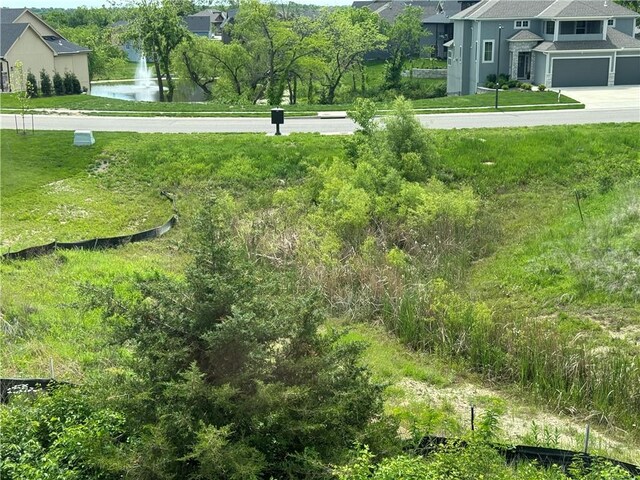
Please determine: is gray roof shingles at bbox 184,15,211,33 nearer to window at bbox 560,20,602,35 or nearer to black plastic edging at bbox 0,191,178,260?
window at bbox 560,20,602,35

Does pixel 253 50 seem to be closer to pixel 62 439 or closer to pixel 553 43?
pixel 553 43

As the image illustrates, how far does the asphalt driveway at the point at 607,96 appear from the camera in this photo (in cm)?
3213

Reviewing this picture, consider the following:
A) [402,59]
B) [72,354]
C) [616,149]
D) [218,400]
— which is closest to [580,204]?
[616,149]

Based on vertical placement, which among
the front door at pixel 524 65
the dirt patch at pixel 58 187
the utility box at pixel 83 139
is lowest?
the dirt patch at pixel 58 187

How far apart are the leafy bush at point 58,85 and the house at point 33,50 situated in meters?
2.26

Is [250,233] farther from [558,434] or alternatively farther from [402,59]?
[402,59]

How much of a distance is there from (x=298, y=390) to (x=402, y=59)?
5082 centimetres

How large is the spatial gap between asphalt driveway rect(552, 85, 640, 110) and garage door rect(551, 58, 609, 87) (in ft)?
3.14

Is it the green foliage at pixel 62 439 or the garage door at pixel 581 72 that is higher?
the garage door at pixel 581 72

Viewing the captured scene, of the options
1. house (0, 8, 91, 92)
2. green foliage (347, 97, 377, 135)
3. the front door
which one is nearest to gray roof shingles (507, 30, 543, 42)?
the front door

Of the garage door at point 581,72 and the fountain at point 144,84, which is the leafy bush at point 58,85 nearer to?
the fountain at point 144,84

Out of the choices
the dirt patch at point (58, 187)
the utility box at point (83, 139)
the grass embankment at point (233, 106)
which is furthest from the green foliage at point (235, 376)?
the grass embankment at point (233, 106)

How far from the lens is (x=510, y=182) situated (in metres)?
21.1

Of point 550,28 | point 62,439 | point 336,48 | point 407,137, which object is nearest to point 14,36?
point 336,48
